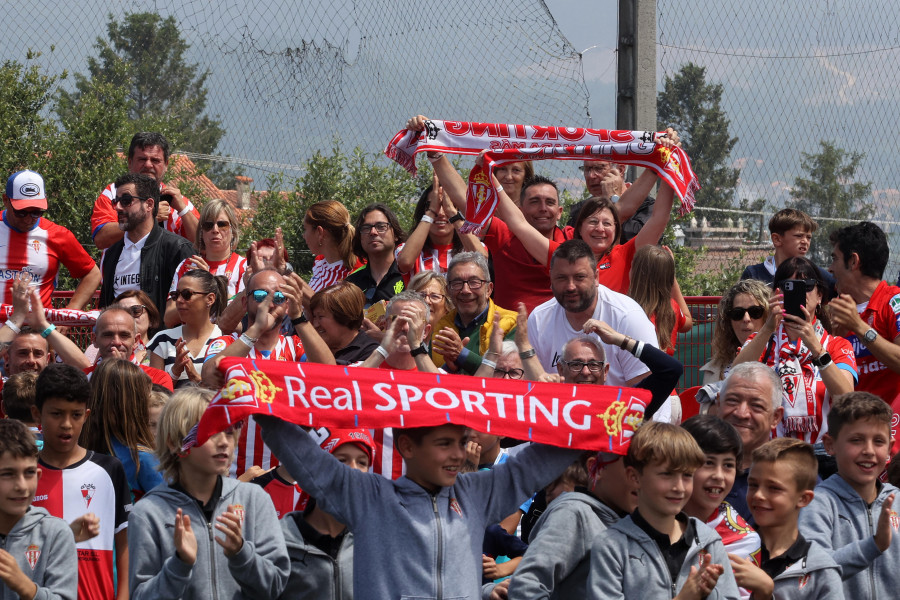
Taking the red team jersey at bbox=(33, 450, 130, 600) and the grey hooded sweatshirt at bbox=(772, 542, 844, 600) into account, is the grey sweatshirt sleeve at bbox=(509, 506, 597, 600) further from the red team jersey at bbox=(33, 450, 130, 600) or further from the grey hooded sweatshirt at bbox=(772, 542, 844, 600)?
the red team jersey at bbox=(33, 450, 130, 600)

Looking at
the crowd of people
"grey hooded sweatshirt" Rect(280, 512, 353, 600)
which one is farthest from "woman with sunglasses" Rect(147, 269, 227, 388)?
"grey hooded sweatshirt" Rect(280, 512, 353, 600)

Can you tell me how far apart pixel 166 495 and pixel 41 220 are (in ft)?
13.3

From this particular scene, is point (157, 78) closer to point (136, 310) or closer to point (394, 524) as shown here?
point (136, 310)

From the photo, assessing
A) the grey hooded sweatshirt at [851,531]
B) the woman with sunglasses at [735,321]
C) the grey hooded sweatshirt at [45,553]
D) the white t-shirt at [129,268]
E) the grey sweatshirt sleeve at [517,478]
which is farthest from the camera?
the white t-shirt at [129,268]

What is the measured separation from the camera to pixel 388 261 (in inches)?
293

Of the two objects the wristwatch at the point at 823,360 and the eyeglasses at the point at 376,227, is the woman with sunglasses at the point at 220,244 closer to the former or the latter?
the eyeglasses at the point at 376,227

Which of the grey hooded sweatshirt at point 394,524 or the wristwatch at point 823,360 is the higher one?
the wristwatch at point 823,360

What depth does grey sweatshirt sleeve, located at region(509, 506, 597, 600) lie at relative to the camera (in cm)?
390

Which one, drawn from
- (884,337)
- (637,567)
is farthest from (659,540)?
(884,337)

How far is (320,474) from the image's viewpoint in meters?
3.93

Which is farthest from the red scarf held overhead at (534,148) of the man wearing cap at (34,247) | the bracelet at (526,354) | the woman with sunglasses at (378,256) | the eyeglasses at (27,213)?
the eyeglasses at (27,213)

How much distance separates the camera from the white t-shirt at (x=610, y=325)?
5.59m

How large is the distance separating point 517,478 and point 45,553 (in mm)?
1718

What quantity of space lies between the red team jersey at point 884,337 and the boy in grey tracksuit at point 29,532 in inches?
168
